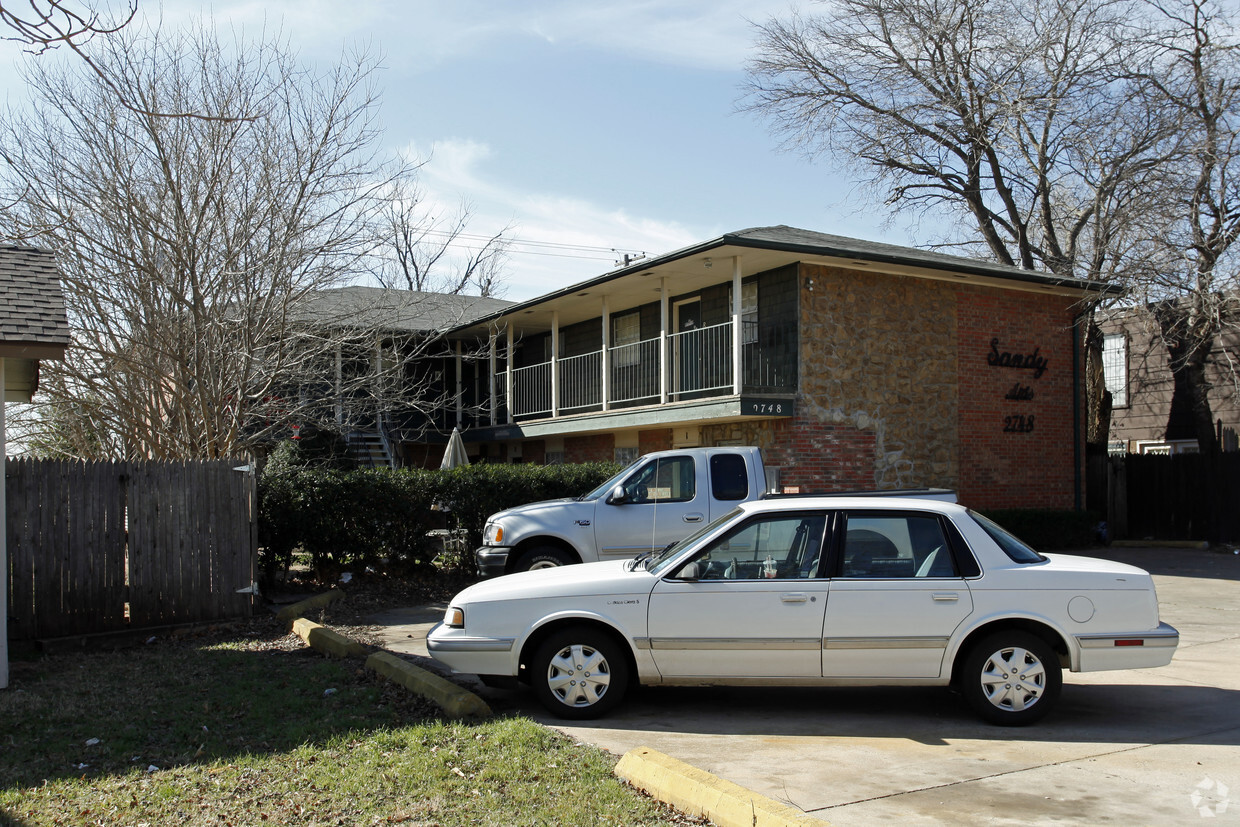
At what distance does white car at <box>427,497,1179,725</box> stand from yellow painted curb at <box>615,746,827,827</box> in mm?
1237

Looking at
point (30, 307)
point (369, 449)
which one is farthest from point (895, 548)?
A: point (369, 449)

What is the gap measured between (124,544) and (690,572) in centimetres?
622

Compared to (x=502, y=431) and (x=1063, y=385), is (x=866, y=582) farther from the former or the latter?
(x=502, y=431)

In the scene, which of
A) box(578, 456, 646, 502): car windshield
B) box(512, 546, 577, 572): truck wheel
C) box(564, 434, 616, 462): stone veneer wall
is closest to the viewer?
box(512, 546, 577, 572): truck wheel

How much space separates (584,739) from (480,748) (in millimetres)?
746

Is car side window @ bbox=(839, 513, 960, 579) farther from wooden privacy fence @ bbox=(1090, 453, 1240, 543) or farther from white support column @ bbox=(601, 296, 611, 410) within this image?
wooden privacy fence @ bbox=(1090, 453, 1240, 543)

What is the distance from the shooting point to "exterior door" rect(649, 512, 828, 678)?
21.3 feet

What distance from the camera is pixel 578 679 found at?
21.8 ft

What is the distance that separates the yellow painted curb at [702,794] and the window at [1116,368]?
82.8 ft

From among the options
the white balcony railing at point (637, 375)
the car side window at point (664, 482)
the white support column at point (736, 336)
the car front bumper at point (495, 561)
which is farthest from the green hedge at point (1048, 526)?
the car front bumper at point (495, 561)

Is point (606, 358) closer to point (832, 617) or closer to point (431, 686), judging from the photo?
point (431, 686)

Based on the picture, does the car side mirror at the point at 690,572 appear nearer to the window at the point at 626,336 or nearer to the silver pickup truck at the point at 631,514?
the silver pickup truck at the point at 631,514

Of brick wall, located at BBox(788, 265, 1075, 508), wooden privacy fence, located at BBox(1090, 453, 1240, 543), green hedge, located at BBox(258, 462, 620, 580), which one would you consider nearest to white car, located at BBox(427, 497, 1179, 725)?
green hedge, located at BBox(258, 462, 620, 580)

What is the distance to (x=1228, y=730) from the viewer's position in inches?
252
